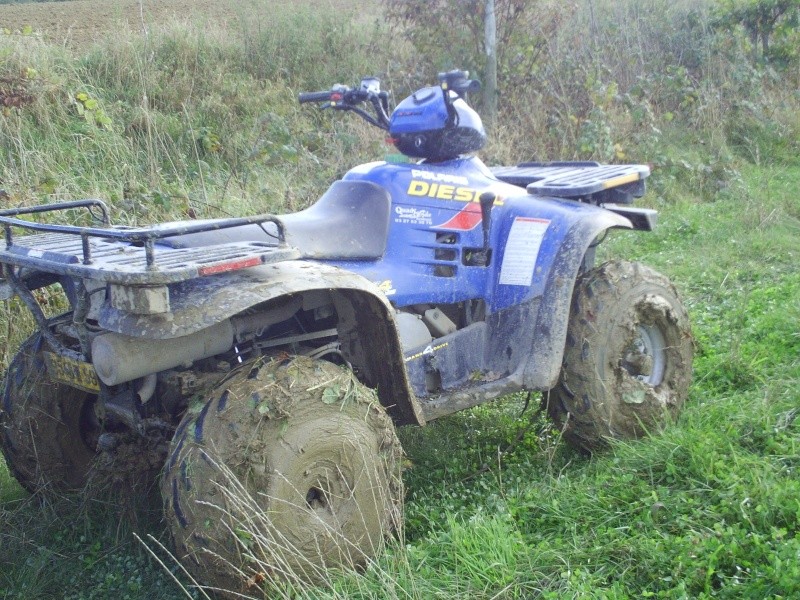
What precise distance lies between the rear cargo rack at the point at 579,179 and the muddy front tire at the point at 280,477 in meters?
1.53

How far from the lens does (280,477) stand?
114 inches

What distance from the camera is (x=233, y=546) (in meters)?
2.80

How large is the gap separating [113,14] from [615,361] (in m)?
10.7

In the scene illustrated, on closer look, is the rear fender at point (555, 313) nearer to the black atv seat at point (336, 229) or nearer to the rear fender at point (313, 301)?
the rear fender at point (313, 301)

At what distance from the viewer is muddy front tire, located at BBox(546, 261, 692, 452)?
3.95 metres

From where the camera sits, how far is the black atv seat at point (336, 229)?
3.39m

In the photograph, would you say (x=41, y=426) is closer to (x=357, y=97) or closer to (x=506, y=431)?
(x=357, y=97)

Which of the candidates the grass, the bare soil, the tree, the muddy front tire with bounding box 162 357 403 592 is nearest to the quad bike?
the muddy front tire with bounding box 162 357 403 592

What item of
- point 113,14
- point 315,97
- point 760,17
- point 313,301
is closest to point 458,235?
point 313,301

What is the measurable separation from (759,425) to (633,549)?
109 cm

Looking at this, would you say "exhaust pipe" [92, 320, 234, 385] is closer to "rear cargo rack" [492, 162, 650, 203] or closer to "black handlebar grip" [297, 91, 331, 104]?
"black handlebar grip" [297, 91, 331, 104]

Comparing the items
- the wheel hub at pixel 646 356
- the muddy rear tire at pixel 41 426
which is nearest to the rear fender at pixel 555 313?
the wheel hub at pixel 646 356

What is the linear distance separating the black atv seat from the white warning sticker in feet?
2.10

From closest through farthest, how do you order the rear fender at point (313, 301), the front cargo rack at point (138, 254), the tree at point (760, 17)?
the front cargo rack at point (138, 254) < the rear fender at point (313, 301) < the tree at point (760, 17)
